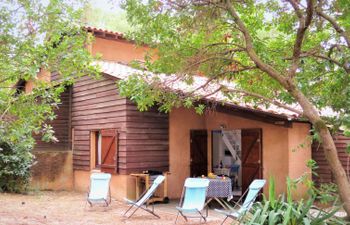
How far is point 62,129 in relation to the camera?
1411 cm

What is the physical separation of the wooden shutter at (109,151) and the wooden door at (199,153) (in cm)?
230

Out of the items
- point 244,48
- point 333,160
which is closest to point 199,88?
point 244,48

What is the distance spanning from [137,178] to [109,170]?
110 centimetres

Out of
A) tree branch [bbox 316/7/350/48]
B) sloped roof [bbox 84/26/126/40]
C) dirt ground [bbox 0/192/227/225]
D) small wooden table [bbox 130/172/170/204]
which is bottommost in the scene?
dirt ground [bbox 0/192/227/225]

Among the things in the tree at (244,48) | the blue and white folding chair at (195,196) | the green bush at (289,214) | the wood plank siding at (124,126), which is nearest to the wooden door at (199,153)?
the wood plank siding at (124,126)

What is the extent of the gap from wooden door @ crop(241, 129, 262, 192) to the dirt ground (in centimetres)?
222

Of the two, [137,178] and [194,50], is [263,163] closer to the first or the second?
[137,178]

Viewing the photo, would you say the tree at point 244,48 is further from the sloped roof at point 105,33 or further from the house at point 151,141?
the sloped roof at point 105,33

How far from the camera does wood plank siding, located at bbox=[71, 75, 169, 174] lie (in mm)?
11391

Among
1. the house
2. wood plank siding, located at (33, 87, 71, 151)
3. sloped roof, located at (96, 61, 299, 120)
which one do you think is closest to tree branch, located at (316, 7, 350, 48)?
sloped roof, located at (96, 61, 299, 120)

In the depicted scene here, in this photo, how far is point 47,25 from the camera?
7.48 metres

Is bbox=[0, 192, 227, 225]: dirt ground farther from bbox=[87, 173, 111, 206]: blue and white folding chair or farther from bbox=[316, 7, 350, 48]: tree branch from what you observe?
bbox=[316, 7, 350, 48]: tree branch

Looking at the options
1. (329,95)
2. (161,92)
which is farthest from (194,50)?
(329,95)

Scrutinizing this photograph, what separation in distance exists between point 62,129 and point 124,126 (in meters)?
3.56
